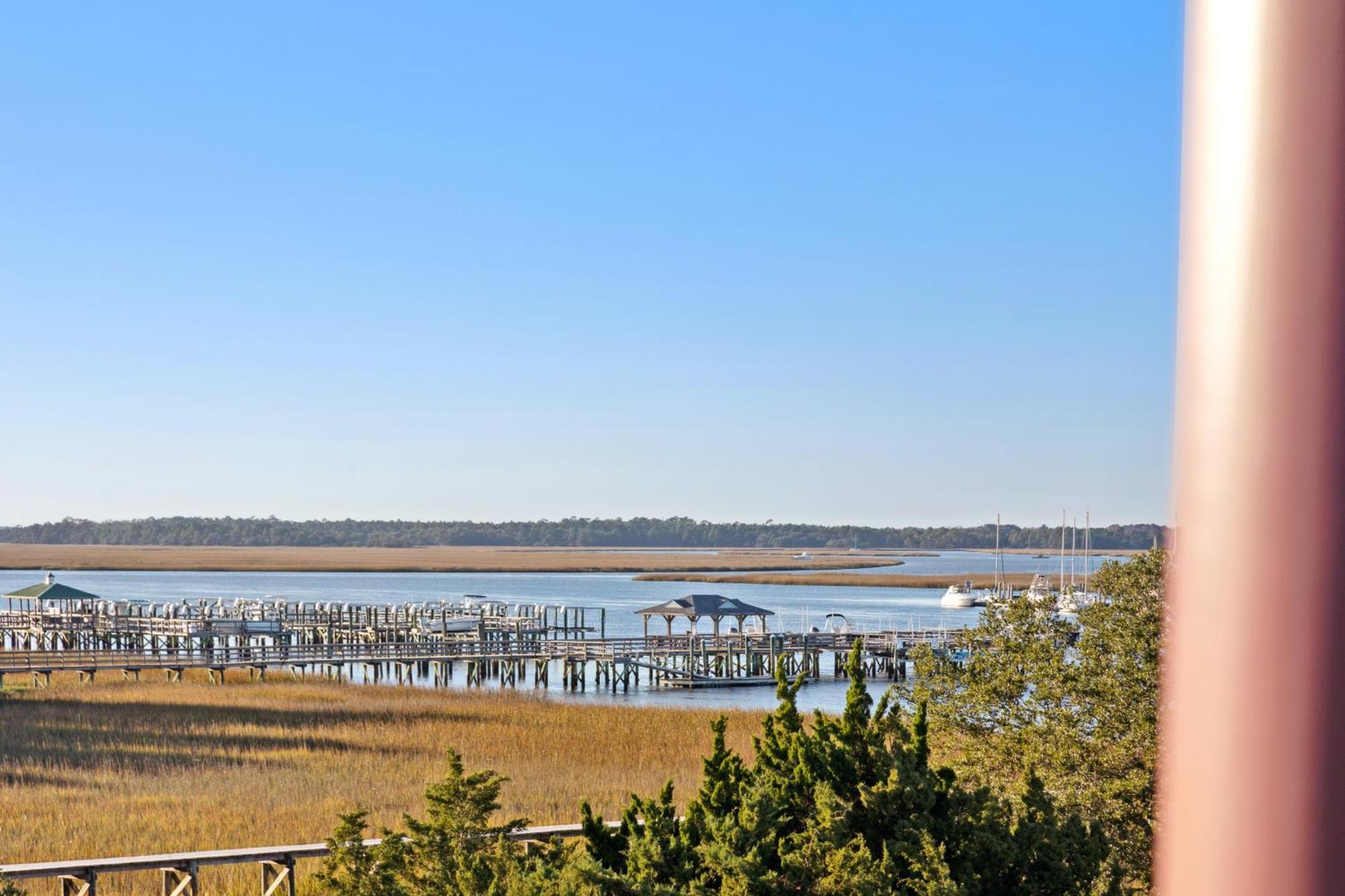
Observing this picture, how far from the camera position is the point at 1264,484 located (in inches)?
47.7

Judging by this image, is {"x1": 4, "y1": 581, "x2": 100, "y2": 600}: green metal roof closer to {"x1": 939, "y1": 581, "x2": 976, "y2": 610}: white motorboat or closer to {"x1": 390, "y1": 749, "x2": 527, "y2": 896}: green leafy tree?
{"x1": 390, "y1": 749, "x2": 527, "y2": 896}: green leafy tree

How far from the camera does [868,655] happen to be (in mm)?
81125

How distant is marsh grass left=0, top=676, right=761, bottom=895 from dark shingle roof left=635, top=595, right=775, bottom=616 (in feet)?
56.4

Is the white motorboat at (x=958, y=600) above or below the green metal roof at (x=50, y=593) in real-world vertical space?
below

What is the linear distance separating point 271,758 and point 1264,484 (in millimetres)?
39035

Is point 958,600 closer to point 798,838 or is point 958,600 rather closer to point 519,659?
point 519,659

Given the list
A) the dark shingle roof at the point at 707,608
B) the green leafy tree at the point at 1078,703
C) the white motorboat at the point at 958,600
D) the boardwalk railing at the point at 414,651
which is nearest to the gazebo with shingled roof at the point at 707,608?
the dark shingle roof at the point at 707,608

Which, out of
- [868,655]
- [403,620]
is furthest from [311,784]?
[403,620]

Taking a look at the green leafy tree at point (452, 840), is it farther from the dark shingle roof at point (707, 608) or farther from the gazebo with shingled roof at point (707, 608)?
the dark shingle roof at point (707, 608)

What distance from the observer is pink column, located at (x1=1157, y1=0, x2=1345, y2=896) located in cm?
119

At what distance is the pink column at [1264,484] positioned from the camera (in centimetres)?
119

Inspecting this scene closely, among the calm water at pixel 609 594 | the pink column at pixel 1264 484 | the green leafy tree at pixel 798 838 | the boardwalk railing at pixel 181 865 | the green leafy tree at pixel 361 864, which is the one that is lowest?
the calm water at pixel 609 594

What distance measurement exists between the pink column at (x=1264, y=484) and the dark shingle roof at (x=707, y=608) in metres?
74.2

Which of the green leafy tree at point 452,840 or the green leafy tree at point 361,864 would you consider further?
the green leafy tree at point 361,864
